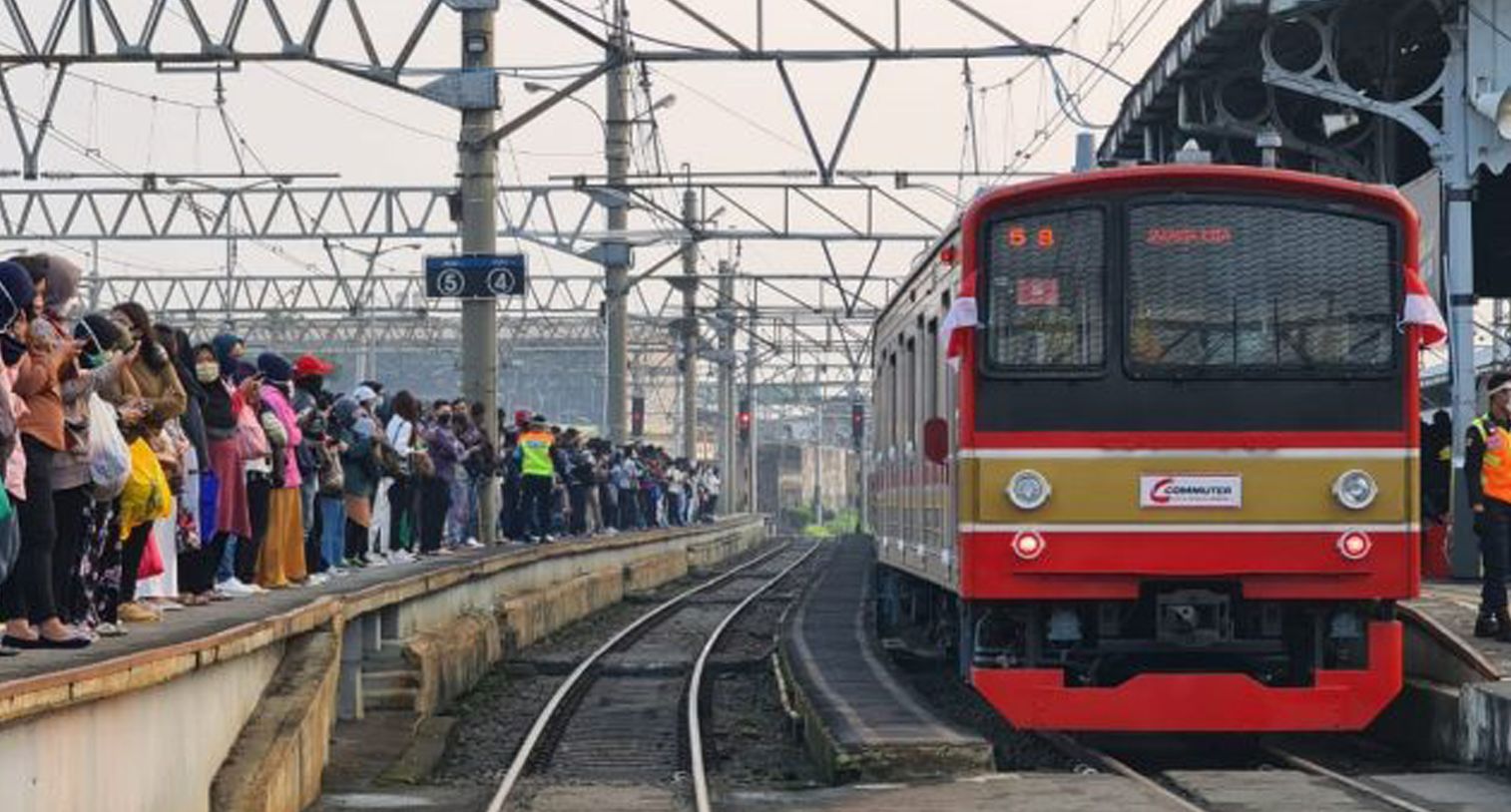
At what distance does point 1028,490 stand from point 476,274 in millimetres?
11945

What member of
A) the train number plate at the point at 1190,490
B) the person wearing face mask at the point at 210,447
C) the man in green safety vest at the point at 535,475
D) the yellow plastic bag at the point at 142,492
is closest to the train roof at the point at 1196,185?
the train number plate at the point at 1190,490

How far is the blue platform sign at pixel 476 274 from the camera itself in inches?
998

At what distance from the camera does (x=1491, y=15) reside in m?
24.5

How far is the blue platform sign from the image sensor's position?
2534cm

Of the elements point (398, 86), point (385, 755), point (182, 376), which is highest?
point (398, 86)

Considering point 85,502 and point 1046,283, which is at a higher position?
point 1046,283

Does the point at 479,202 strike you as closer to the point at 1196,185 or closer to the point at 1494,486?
the point at 1494,486

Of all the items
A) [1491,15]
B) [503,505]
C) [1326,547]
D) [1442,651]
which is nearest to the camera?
[1326,547]

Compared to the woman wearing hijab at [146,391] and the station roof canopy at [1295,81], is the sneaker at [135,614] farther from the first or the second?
the station roof canopy at [1295,81]

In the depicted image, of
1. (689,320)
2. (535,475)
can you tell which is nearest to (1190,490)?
(535,475)

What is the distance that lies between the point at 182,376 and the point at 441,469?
1028cm

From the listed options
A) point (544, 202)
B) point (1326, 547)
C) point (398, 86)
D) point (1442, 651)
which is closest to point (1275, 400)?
point (1326, 547)

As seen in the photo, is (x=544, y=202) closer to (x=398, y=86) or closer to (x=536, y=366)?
(x=398, y=86)

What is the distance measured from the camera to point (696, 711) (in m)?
19.7
